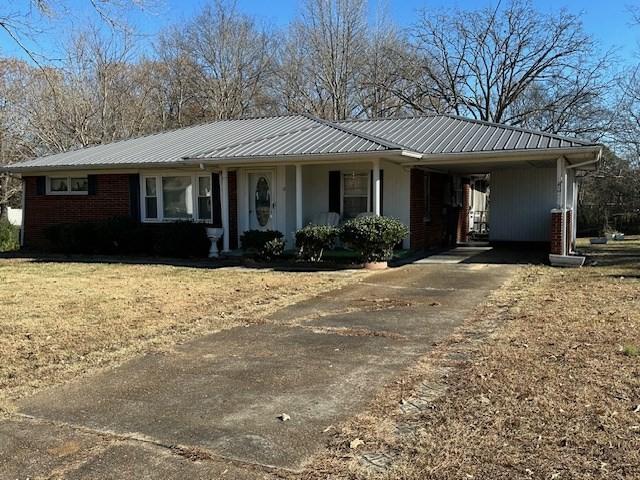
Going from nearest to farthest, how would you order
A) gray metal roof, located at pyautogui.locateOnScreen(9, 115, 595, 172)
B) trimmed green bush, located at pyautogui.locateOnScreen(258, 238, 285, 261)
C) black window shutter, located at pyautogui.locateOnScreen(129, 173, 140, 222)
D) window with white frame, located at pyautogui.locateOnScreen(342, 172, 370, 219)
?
gray metal roof, located at pyautogui.locateOnScreen(9, 115, 595, 172) → trimmed green bush, located at pyautogui.locateOnScreen(258, 238, 285, 261) → window with white frame, located at pyautogui.locateOnScreen(342, 172, 370, 219) → black window shutter, located at pyautogui.locateOnScreen(129, 173, 140, 222)

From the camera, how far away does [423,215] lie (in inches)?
607

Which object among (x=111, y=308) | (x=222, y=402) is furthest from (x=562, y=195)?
(x=222, y=402)

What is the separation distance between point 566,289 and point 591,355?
412cm

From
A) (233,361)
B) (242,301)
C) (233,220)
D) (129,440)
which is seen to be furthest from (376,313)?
(233,220)

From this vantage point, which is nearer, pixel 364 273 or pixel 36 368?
pixel 36 368

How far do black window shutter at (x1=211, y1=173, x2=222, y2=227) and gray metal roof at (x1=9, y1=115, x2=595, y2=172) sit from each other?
2.63 feet

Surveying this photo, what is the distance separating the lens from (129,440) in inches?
142

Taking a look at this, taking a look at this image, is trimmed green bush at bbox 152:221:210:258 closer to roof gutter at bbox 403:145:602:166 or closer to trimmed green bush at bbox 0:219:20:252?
roof gutter at bbox 403:145:602:166

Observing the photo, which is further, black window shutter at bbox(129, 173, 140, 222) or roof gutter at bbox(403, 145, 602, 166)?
black window shutter at bbox(129, 173, 140, 222)

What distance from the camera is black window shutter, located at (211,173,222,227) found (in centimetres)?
1534

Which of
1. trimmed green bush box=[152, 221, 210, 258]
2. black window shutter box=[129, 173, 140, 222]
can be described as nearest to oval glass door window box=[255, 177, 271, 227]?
trimmed green bush box=[152, 221, 210, 258]

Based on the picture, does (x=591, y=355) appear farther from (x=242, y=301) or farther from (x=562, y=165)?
(x=562, y=165)

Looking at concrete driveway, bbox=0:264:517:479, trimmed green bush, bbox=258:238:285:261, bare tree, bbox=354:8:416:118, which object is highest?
bare tree, bbox=354:8:416:118

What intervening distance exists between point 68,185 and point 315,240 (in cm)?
863
